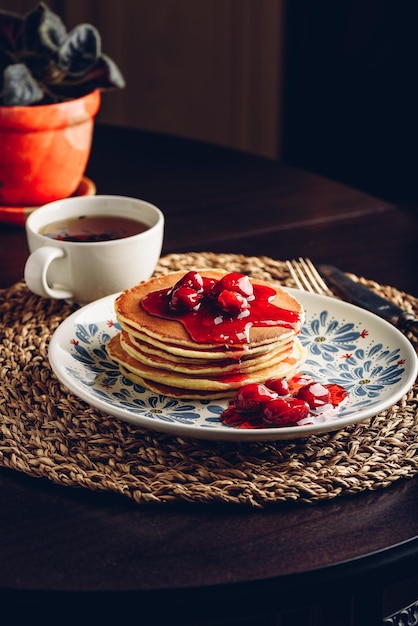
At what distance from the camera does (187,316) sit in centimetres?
101

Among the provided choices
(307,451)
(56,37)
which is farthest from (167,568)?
(56,37)

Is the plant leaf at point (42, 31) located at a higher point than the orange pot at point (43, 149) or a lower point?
higher

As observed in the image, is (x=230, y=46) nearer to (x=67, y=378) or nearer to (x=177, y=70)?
(x=177, y=70)

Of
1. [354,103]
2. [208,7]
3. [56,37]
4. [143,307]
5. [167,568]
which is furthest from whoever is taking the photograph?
[354,103]

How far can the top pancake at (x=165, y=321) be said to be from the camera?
981 mm

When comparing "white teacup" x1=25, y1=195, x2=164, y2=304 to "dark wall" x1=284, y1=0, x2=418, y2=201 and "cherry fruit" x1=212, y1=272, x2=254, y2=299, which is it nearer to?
"cherry fruit" x1=212, y1=272, x2=254, y2=299

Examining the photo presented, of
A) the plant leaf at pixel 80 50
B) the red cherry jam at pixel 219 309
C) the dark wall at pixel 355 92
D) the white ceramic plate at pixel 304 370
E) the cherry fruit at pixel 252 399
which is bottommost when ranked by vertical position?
the dark wall at pixel 355 92

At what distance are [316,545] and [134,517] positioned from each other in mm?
164

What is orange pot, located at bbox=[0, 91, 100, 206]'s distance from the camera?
1499mm

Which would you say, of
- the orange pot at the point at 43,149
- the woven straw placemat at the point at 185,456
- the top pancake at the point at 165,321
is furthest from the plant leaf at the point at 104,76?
the woven straw placemat at the point at 185,456

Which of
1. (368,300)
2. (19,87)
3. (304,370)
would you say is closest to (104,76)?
(19,87)

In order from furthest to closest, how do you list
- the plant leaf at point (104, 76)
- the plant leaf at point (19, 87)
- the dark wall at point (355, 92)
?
1. the dark wall at point (355, 92)
2. the plant leaf at point (104, 76)
3. the plant leaf at point (19, 87)

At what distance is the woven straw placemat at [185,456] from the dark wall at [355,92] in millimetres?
2788

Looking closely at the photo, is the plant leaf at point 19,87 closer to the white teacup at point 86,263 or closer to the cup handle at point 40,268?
the white teacup at point 86,263
